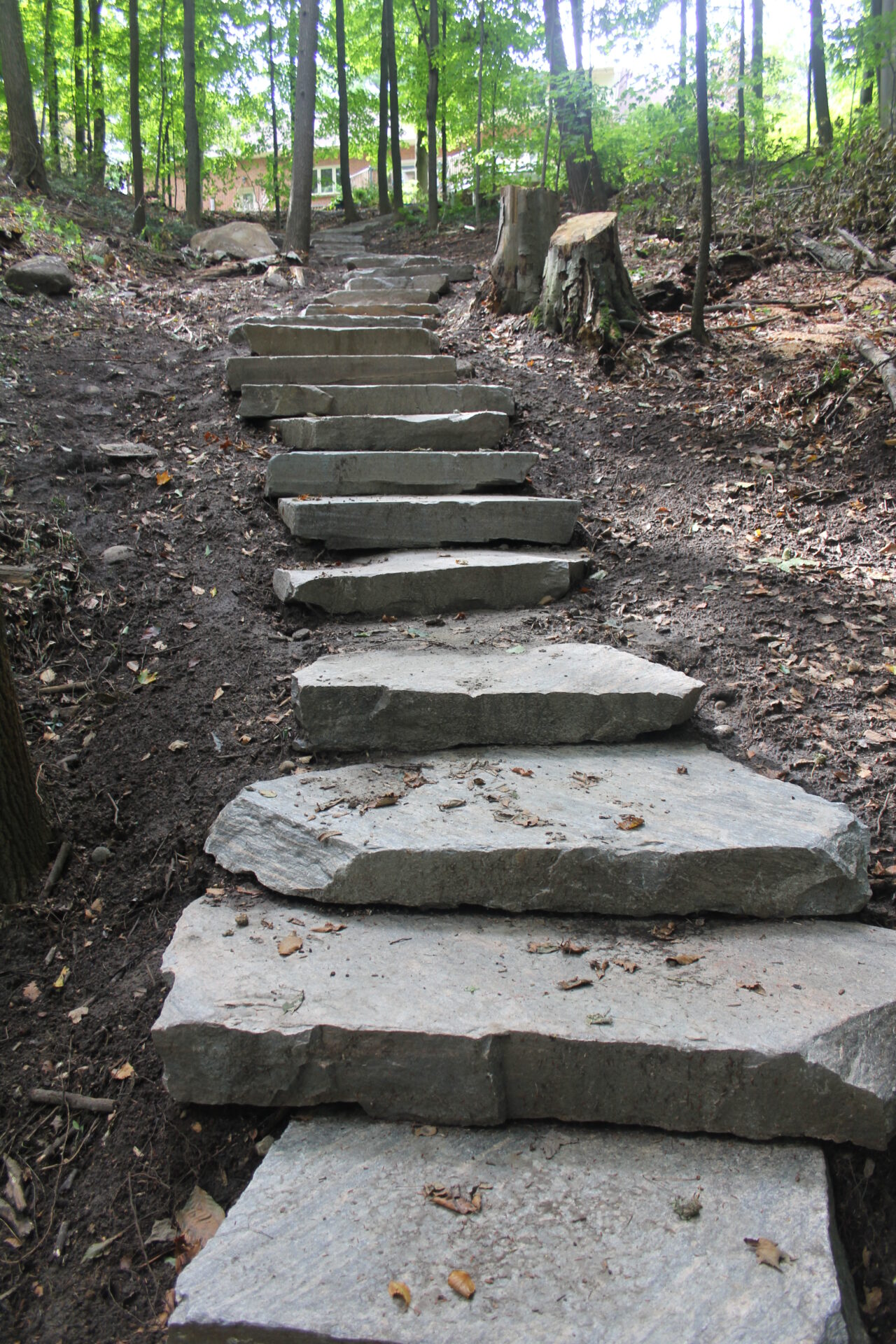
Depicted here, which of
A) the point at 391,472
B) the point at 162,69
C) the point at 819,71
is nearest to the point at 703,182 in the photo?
the point at 391,472

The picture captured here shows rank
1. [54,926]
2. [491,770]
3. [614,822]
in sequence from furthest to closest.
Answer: [491,770] → [54,926] → [614,822]

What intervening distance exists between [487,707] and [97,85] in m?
20.6

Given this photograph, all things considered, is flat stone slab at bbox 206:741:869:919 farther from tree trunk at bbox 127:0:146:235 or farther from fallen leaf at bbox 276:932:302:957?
tree trunk at bbox 127:0:146:235

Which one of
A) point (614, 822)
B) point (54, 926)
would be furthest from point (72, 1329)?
point (614, 822)

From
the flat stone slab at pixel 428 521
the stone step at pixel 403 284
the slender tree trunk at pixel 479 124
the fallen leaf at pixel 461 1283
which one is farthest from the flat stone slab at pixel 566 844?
the slender tree trunk at pixel 479 124

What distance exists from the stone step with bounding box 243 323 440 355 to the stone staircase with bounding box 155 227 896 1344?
4105 millimetres

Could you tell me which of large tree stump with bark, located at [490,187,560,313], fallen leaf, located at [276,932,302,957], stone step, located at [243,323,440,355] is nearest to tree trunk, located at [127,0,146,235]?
large tree stump with bark, located at [490,187,560,313]

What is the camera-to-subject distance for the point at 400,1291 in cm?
145

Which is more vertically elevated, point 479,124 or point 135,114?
point 135,114

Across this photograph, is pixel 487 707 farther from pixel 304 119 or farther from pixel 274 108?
pixel 274 108

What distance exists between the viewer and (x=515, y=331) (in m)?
7.03

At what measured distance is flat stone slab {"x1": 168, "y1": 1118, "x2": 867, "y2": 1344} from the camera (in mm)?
1396

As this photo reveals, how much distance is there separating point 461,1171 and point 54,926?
4.86 feet

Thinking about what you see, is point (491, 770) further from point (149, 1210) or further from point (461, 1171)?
point (149, 1210)
